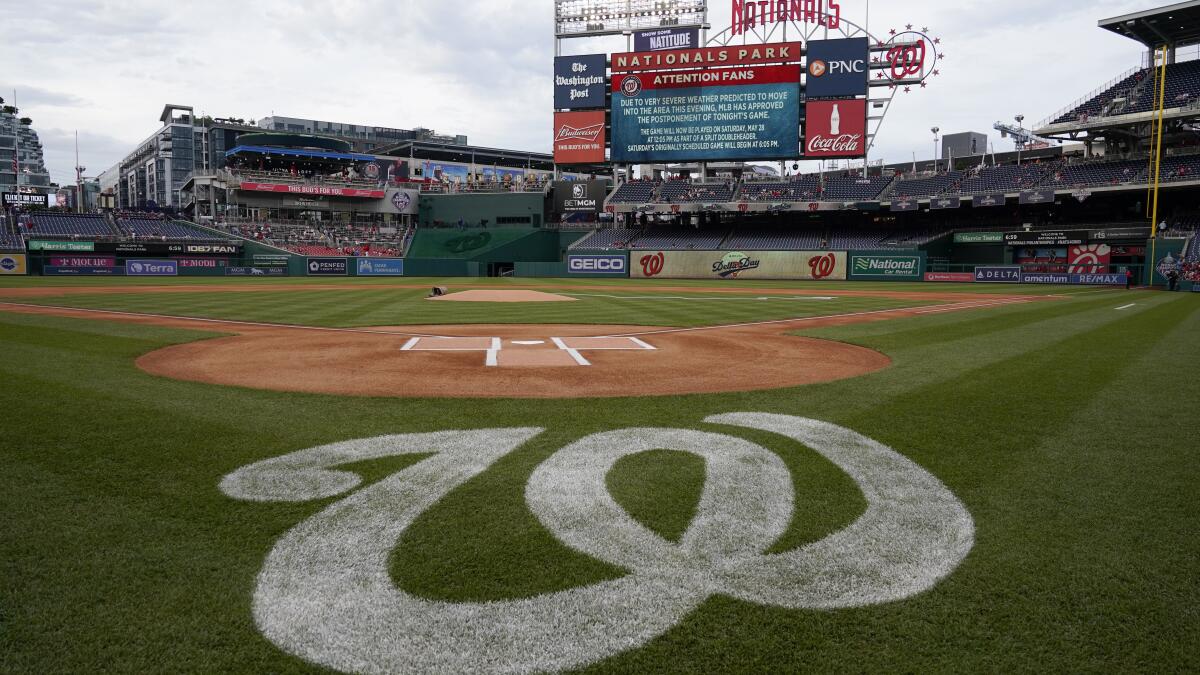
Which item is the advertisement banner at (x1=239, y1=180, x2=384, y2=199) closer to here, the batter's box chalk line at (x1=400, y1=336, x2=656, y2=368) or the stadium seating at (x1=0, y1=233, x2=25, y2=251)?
the stadium seating at (x1=0, y1=233, x2=25, y2=251)

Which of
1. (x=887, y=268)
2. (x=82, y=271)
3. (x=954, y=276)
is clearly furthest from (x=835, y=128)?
(x=82, y=271)

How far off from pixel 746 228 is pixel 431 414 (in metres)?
57.2

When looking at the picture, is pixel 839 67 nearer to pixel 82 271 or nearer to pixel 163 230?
pixel 163 230

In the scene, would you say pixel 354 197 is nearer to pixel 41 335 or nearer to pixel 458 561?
pixel 41 335

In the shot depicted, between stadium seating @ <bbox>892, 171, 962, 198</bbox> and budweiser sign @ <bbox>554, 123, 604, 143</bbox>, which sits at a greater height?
budweiser sign @ <bbox>554, 123, 604, 143</bbox>

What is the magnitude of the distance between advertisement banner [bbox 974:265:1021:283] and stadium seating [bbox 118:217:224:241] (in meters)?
57.5

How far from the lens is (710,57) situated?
52750mm

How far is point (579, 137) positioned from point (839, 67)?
815 inches

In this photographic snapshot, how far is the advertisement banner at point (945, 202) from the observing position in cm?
4944

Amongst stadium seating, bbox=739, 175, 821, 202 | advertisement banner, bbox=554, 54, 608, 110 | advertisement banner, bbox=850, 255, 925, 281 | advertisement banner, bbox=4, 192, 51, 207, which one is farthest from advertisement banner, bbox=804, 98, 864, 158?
advertisement banner, bbox=4, 192, 51, 207

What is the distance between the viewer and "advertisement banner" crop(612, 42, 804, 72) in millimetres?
51344

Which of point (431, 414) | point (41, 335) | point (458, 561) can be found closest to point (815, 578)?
point (458, 561)

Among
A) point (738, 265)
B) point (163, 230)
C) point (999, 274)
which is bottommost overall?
point (999, 274)

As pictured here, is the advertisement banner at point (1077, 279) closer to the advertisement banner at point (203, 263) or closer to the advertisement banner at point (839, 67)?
the advertisement banner at point (839, 67)
